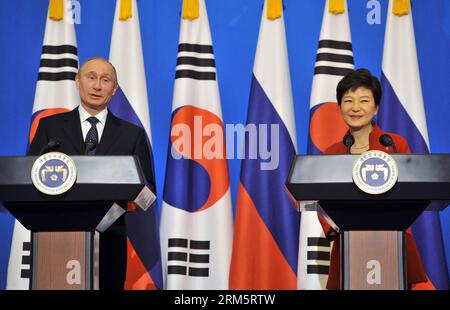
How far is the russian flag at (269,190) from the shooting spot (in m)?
4.19

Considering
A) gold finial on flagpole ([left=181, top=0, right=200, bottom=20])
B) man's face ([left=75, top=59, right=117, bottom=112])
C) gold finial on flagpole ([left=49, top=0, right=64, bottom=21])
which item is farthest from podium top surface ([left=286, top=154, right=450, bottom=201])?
gold finial on flagpole ([left=49, top=0, right=64, bottom=21])

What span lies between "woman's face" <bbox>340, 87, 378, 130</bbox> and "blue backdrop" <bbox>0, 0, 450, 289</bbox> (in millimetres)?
1441

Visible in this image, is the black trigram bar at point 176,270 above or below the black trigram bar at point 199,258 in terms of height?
below

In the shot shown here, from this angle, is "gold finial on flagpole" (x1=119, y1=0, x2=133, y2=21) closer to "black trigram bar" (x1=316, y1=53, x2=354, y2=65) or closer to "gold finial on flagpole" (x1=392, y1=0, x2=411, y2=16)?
"black trigram bar" (x1=316, y1=53, x2=354, y2=65)

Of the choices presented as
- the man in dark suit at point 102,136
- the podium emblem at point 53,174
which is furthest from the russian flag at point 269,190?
the podium emblem at point 53,174

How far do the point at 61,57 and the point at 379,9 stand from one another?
1.86 meters

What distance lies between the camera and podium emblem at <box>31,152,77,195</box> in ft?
7.73

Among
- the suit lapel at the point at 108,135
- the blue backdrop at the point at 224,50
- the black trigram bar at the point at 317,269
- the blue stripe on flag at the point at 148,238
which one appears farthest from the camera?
the blue backdrop at the point at 224,50

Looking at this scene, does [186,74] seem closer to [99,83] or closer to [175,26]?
[175,26]

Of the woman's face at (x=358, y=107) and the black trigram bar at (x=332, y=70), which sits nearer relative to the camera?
the woman's face at (x=358, y=107)

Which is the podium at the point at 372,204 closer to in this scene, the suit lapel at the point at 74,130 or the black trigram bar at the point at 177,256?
the suit lapel at the point at 74,130

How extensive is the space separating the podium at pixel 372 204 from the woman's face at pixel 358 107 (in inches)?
28.8

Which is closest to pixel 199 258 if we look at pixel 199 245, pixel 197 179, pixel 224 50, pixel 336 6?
pixel 199 245

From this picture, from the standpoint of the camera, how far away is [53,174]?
2369 mm
